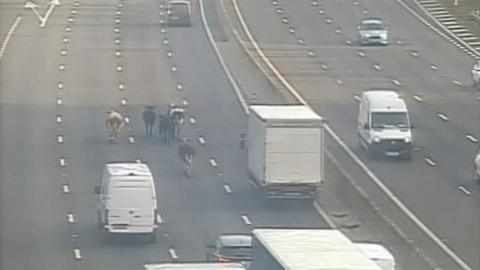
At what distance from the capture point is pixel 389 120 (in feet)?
154

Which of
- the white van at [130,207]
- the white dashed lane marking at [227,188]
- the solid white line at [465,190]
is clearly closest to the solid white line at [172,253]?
the white van at [130,207]

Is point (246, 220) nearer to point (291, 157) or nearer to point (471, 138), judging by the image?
point (291, 157)

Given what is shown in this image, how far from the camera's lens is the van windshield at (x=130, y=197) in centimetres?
3628

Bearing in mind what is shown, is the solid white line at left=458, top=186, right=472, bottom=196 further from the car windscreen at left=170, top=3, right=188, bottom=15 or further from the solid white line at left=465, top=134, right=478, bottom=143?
the car windscreen at left=170, top=3, right=188, bottom=15

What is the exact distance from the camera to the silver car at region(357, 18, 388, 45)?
192ft

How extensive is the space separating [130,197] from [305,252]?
1392 cm

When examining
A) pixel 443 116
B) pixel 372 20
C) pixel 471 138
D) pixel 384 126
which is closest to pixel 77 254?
pixel 384 126

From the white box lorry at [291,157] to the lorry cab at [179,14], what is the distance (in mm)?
14435

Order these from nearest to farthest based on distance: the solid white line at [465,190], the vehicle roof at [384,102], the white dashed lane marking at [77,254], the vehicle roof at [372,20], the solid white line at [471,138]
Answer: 1. the white dashed lane marking at [77,254]
2. the solid white line at [465,190]
3. the vehicle roof at [384,102]
4. the solid white line at [471,138]
5. the vehicle roof at [372,20]

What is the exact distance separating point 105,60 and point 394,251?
21.2 m

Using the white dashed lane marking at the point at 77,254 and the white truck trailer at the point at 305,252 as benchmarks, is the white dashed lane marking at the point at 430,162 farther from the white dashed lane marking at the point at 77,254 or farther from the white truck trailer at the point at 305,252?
the white truck trailer at the point at 305,252

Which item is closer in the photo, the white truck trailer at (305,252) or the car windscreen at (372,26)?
the white truck trailer at (305,252)

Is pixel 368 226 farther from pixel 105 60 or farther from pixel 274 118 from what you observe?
pixel 105 60

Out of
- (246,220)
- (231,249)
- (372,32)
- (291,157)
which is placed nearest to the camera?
(231,249)
